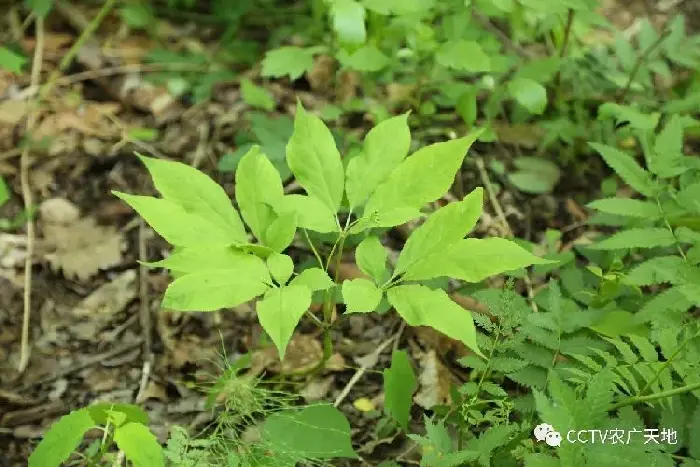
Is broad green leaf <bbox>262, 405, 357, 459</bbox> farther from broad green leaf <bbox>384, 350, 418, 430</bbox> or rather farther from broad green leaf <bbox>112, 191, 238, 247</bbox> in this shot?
broad green leaf <bbox>112, 191, 238, 247</bbox>

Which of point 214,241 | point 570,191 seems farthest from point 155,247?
point 570,191

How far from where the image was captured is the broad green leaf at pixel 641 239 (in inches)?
66.2

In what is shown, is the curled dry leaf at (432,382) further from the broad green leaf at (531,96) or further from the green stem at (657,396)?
the broad green leaf at (531,96)

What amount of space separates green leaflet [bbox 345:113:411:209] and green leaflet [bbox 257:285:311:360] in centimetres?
30

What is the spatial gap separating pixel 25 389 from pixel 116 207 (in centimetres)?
76

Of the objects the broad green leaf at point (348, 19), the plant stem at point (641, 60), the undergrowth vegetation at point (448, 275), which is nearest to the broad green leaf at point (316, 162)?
the undergrowth vegetation at point (448, 275)

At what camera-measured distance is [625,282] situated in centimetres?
169

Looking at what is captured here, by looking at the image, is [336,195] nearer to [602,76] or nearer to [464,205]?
[464,205]

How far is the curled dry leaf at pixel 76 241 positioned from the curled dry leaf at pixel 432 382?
3.60 ft

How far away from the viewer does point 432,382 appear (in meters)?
1.91

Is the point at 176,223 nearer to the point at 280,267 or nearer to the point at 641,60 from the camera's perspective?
the point at 280,267

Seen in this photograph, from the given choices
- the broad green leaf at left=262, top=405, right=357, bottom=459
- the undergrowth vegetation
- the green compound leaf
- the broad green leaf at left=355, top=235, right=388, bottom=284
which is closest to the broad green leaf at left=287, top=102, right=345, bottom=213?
the undergrowth vegetation

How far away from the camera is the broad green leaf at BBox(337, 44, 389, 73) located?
7.00ft

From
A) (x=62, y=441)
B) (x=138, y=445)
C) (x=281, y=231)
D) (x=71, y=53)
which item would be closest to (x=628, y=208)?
(x=281, y=231)
